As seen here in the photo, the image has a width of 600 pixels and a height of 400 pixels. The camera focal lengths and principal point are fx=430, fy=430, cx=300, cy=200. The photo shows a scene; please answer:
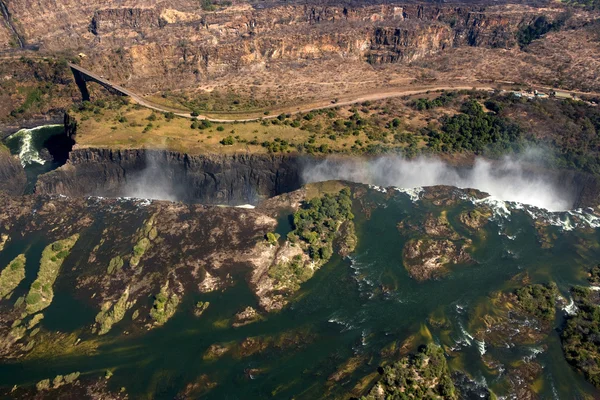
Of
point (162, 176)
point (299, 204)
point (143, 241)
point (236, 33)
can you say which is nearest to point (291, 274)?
point (299, 204)

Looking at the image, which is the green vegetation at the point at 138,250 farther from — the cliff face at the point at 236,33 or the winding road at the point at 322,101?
the cliff face at the point at 236,33

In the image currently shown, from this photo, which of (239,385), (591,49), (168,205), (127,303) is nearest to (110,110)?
(168,205)

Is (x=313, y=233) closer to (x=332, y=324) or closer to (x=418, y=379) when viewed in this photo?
(x=332, y=324)

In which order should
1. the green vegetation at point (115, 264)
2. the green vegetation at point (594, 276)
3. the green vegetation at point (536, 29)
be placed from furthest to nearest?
the green vegetation at point (536, 29) → the green vegetation at point (115, 264) → the green vegetation at point (594, 276)

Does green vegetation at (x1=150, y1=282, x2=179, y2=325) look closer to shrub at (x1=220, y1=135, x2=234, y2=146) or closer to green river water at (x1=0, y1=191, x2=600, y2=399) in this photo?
green river water at (x1=0, y1=191, x2=600, y2=399)

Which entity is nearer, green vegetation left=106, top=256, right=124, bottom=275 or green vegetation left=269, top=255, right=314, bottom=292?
green vegetation left=269, top=255, right=314, bottom=292

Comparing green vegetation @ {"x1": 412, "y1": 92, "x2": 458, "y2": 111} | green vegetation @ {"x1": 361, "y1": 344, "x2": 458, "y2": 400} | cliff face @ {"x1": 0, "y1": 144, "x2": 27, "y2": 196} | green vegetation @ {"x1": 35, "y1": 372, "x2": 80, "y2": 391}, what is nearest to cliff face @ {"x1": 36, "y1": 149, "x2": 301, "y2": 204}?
cliff face @ {"x1": 0, "y1": 144, "x2": 27, "y2": 196}

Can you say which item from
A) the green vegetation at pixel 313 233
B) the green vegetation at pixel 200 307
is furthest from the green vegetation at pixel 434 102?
the green vegetation at pixel 200 307
